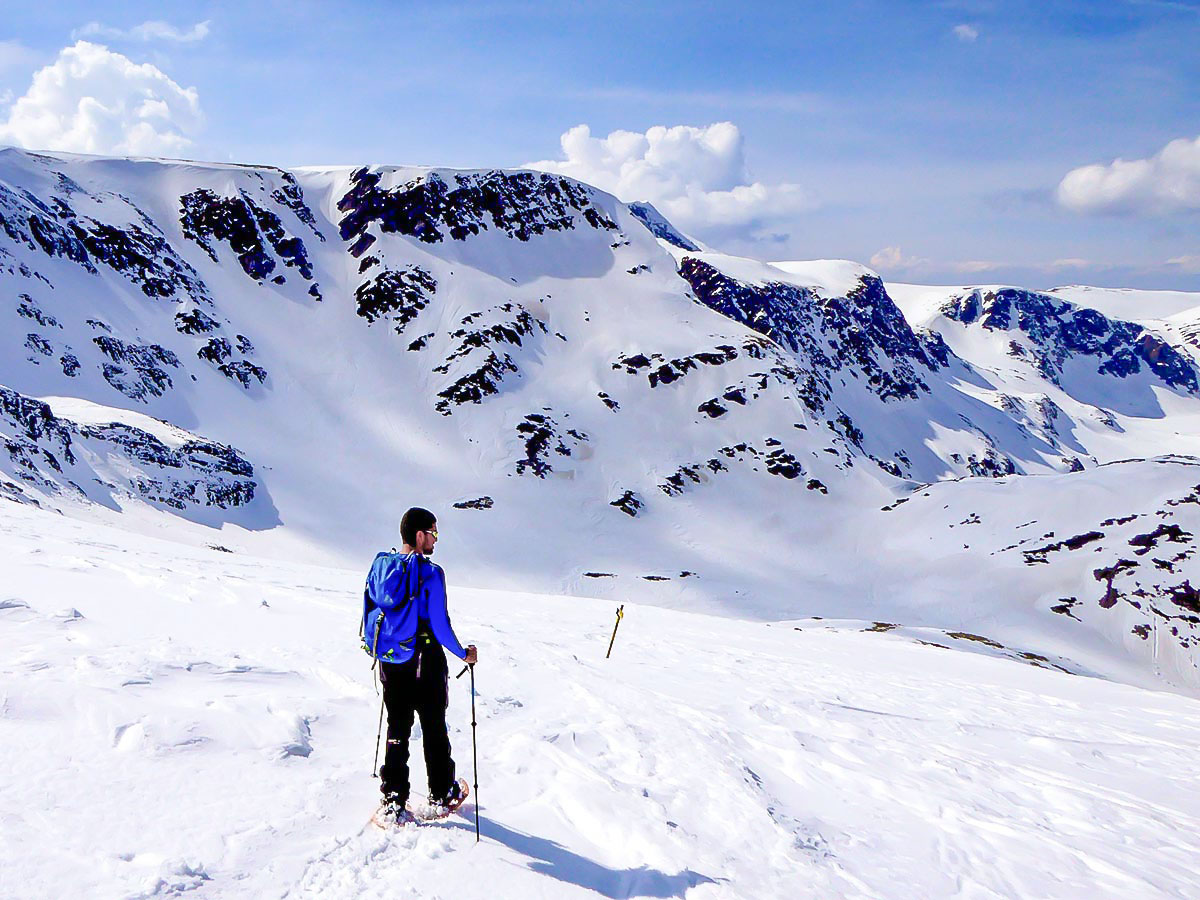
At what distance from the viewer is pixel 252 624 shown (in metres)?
9.46

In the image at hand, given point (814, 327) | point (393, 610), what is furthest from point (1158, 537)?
point (814, 327)

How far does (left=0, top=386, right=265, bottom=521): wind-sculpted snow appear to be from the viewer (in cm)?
4069

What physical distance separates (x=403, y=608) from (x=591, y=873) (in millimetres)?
2217

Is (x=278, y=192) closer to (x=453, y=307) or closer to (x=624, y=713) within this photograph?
(x=453, y=307)

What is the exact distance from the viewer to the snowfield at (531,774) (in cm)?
420

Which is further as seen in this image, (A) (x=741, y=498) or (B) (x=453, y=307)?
(B) (x=453, y=307)

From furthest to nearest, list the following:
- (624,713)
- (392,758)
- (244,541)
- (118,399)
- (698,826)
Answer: (118,399), (244,541), (624,713), (698,826), (392,758)

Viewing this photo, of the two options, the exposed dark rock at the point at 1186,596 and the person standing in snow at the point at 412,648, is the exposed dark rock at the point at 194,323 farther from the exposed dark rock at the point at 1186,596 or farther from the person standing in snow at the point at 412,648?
the exposed dark rock at the point at 1186,596

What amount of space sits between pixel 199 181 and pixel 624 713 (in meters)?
115

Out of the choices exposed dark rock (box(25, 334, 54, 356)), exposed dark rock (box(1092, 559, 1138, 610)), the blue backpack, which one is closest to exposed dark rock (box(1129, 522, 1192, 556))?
exposed dark rock (box(1092, 559, 1138, 610))

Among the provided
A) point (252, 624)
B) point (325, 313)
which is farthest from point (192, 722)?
point (325, 313)

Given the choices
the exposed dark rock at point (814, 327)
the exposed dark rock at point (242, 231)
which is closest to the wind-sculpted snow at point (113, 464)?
the exposed dark rock at point (242, 231)

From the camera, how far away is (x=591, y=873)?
450cm

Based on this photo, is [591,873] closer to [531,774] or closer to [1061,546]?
[531,774]
